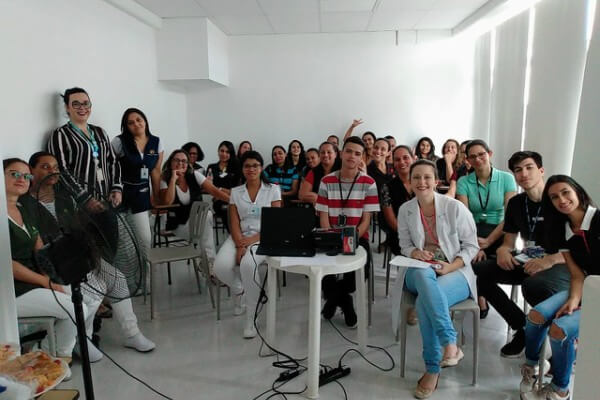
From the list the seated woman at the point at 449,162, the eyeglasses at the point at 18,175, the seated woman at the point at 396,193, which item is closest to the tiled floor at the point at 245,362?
the seated woman at the point at 396,193

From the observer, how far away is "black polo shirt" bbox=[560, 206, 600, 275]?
6.51 feet

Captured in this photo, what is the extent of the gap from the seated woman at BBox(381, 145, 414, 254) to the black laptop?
1030 mm

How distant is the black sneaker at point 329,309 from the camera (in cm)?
296

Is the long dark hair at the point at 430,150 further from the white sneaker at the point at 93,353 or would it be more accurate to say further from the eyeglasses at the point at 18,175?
the eyeglasses at the point at 18,175

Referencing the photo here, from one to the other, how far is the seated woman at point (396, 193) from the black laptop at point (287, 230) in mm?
1030

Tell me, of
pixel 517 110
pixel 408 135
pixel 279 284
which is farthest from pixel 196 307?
pixel 408 135

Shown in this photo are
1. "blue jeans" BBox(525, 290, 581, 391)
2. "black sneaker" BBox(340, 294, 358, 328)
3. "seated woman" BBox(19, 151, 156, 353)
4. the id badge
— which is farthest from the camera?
the id badge

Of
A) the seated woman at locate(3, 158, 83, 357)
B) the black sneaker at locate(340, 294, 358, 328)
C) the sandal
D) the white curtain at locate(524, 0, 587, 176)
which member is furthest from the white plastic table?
the white curtain at locate(524, 0, 587, 176)

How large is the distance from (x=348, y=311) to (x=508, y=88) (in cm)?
330

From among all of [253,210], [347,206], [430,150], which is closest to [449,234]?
[347,206]

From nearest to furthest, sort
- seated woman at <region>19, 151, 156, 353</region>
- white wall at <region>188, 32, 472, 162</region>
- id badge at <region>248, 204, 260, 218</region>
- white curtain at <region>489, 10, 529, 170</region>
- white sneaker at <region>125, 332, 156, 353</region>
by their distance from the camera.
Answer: seated woman at <region>19, 151, 156, 353</region> < white sneaker at <region>125, 332, 156, 353</region> < id badge at <region>248, 204, 260, 218</region> < white curtain at <region>489, 10, 529, 170</region> < white wall at <region>188, 32, 472, 162</region>

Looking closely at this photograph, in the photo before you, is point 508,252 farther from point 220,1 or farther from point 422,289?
point 220,1

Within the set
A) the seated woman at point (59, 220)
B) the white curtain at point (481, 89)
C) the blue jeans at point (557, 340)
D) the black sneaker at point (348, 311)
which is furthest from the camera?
the white curtain at point (481, 89)

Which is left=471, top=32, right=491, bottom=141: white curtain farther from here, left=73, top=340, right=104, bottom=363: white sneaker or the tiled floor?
left=73, top=340, right=104, bottom=363: white sneaker
